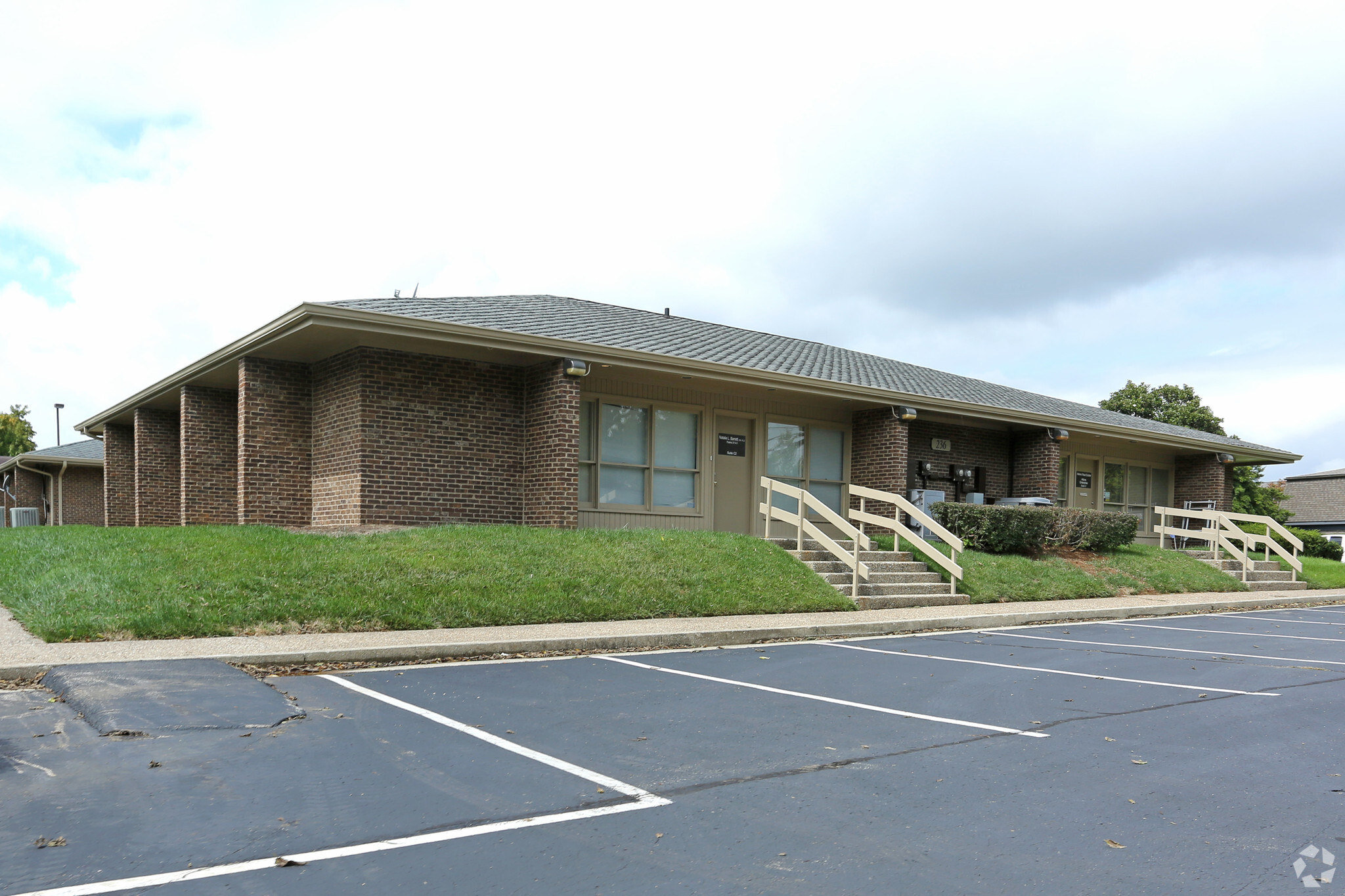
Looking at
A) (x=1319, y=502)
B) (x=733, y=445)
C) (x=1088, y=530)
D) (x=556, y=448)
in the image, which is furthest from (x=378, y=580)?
(x=1319, y=502)

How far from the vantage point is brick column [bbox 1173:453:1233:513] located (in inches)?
1054

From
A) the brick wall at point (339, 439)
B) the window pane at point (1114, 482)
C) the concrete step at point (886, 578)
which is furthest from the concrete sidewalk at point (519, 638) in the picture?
the window pane at point (1114, 482)

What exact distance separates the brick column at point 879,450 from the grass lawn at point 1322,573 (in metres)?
9.99

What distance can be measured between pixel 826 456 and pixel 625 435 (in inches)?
194

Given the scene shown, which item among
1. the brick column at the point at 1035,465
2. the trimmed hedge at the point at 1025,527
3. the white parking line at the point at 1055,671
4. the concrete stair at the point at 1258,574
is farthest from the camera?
the brick column at the point at 1035,465

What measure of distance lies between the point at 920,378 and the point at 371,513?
14.3 meters

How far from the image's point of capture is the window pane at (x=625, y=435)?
656 inches

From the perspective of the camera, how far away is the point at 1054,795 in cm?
470

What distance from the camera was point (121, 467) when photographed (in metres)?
24.3

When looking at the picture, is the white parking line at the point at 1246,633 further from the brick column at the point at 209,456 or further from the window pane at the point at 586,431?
the brick column at the point at 209,456

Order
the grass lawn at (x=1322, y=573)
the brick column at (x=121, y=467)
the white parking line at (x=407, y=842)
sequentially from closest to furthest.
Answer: the white parking line at (x=407, y=842) → the grass lawn at (x=1322, y=573) → the brick column at (x=121, y=467)

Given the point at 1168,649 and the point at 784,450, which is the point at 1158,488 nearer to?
the point at 784,450

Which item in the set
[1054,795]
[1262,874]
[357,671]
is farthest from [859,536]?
[1262,874]

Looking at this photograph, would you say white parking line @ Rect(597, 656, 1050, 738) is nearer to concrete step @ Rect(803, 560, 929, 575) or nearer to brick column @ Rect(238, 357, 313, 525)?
concrete step @ Rect(803, 560, 929, 575)
